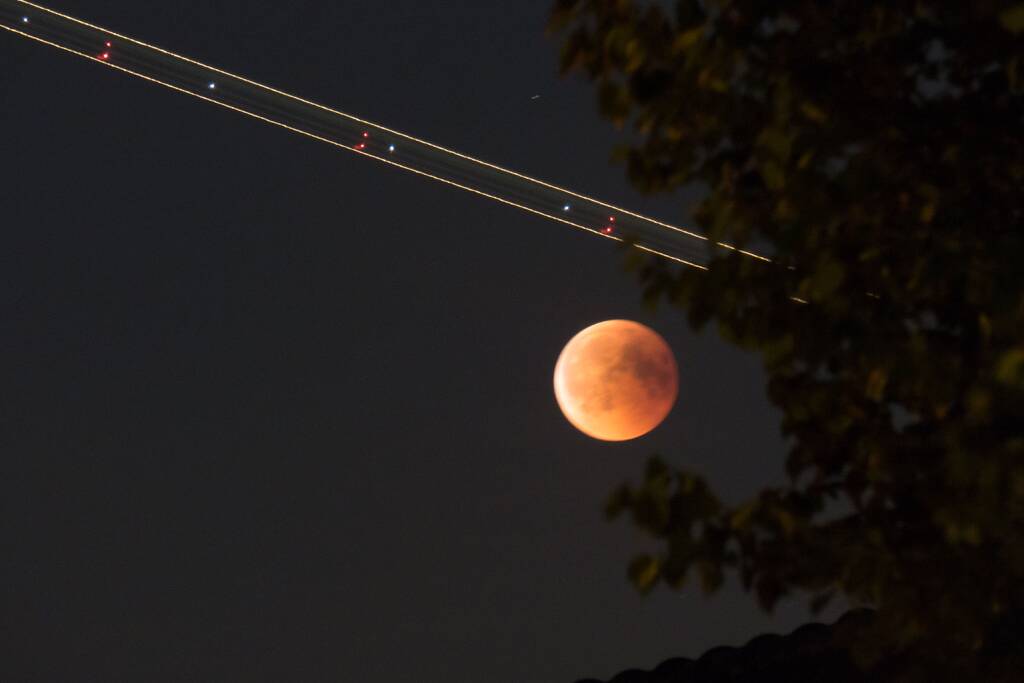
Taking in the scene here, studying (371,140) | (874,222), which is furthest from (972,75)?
(371,140)

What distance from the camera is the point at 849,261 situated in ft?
16.2

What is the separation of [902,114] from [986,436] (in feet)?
4.26

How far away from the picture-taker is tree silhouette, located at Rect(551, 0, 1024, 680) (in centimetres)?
475

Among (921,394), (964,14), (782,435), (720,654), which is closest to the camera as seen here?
(921,394)

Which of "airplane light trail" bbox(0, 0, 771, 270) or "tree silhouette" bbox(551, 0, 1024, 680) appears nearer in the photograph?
"tree silhouette" bbox(551, 0, 1024, 680)

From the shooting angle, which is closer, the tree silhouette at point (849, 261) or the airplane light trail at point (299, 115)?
the tree silhouette at point (849, 261)

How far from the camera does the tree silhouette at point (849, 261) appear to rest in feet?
15.6

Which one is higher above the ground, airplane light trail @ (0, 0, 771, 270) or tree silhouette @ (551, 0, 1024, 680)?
airplane light trail @ (0, 0, 771, 270)

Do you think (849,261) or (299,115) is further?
(299,115)

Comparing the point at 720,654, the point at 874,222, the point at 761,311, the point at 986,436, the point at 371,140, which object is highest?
the point at 371,140

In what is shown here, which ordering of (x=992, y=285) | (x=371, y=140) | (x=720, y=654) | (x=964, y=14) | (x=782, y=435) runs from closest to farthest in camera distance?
(x=992, y=285) → (x=964, y=14) → (x=782, y=435) → (x=720, y=654) → (x=371, y=140)

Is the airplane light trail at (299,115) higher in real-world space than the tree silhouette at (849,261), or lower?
higher

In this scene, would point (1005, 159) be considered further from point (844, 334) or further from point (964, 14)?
point (844, 334)

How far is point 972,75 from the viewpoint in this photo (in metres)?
5.28
